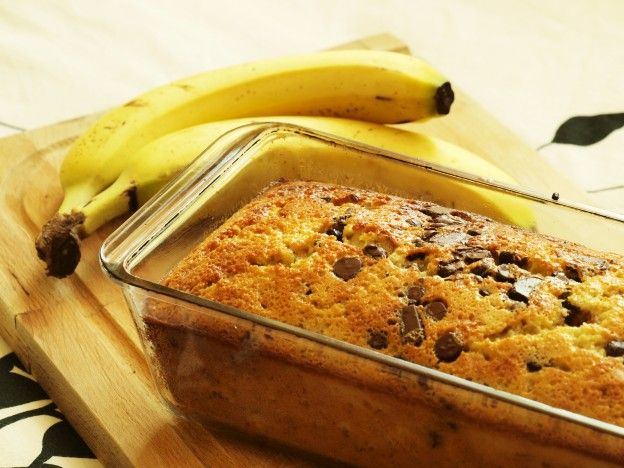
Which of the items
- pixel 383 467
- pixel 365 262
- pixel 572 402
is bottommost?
pixel 383 467

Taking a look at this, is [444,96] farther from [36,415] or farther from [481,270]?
[36,415]

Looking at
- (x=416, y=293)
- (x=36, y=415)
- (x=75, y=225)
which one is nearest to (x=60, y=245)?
(x=75, y=225)

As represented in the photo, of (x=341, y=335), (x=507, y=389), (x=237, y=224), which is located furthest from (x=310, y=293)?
(x=507, y=389)

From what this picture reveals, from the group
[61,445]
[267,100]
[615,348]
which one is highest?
[267,100]

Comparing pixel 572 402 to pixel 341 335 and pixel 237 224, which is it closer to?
pixel 341 335

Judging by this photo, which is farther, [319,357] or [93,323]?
[93,323]
